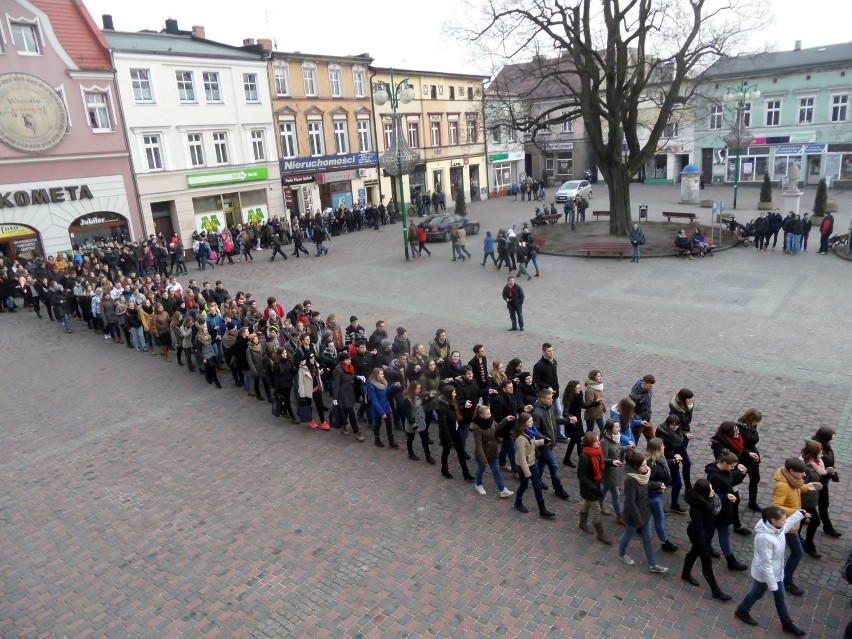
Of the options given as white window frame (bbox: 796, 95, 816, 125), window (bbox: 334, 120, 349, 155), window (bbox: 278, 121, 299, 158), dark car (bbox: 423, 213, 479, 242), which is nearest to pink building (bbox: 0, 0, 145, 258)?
window (bbox: 278, 121, 299, 158)

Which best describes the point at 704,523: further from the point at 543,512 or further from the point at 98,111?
the point at 98,111

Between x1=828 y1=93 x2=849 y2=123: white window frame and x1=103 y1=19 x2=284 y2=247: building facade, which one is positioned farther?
x1=828 y1=93 x2=849 y2=123: white window frame

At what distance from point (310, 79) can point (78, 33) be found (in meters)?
12.7

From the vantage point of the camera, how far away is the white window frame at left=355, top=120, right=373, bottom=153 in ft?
130

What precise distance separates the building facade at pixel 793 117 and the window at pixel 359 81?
22119 mm

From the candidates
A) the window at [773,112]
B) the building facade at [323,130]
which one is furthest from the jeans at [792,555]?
the window at [773,112]

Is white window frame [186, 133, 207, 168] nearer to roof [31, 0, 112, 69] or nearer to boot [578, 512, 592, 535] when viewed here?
roof [31, 0, 112, 69]

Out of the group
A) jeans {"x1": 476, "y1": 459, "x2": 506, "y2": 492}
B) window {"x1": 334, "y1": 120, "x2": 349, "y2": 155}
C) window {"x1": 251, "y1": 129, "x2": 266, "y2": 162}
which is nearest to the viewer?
jeans {"x1": 476, "y1": 459, "x2": 506, "y2": 492}

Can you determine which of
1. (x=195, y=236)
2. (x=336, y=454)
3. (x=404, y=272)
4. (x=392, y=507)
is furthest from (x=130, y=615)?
(x=195, y=236)

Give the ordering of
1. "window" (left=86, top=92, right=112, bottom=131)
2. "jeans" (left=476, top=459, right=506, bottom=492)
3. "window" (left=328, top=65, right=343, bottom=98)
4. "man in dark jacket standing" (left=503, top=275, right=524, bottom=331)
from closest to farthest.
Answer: "jeans" (left=476, top=459, right=506, bottom=492) < "man in dark jacket standing" (left=503, top=275, right=524, bottom=331) < "window" (left=86, top=92, right=112, bottom=131) < "window" (left=328, top=65, right=343, bottom=98)

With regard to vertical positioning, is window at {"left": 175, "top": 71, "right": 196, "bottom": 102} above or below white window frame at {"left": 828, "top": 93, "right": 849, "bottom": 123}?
above

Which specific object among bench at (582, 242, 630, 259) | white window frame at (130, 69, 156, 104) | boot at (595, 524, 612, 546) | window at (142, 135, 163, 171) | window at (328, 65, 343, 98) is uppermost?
window at (328, 65, 343, 98)

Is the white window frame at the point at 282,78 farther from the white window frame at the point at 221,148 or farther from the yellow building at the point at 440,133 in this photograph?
the yellow building at the point at 440,133

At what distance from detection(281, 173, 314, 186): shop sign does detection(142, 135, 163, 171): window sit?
279 inches
